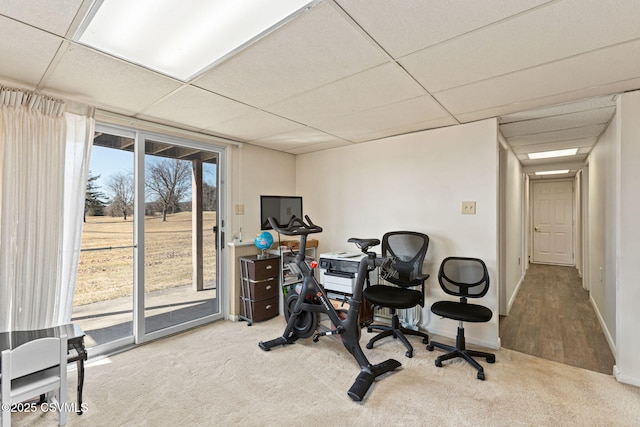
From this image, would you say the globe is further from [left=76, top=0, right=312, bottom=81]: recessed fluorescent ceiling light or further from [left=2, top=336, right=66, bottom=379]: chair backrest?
[left=76, top=0, right=312, bottom=81]: recessed fluorescent ceiling light

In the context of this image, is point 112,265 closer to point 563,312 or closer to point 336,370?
point 336,370

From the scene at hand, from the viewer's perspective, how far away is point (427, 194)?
3.37m

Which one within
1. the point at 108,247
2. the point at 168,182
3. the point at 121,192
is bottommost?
the point at 108,247

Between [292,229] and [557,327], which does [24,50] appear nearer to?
[292,229]

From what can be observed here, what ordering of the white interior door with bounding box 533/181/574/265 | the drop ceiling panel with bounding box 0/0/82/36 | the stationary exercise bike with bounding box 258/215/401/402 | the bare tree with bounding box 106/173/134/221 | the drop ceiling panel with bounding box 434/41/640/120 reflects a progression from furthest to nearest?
the white interior door with bounding box 533/181/574/265 < the bare tree with bounding box 106/173/134/221 < the stationary exercise bike with bounding box 258/215/401/402 < the drop ceiling panel with bounding box 434/41/640/120 < the drop ceiling panel with bounding box 0/0/82/36

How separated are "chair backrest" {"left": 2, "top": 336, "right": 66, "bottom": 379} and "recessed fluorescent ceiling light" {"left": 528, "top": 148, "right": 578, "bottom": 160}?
18.6 ft

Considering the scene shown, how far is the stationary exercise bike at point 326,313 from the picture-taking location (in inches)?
92.6

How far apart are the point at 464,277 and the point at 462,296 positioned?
0.66 ft

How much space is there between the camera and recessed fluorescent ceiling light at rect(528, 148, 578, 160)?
4258 millimetres

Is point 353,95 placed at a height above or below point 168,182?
above

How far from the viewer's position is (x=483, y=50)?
5.51 feet

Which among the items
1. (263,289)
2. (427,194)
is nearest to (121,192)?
(263,289)

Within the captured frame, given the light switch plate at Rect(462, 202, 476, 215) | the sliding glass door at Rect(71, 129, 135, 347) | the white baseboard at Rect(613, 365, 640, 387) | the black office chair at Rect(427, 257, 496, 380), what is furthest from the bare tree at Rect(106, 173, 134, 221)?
the white baseboard at Rect(613, 365, 640, 387)

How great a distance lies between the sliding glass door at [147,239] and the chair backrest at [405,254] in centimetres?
205
